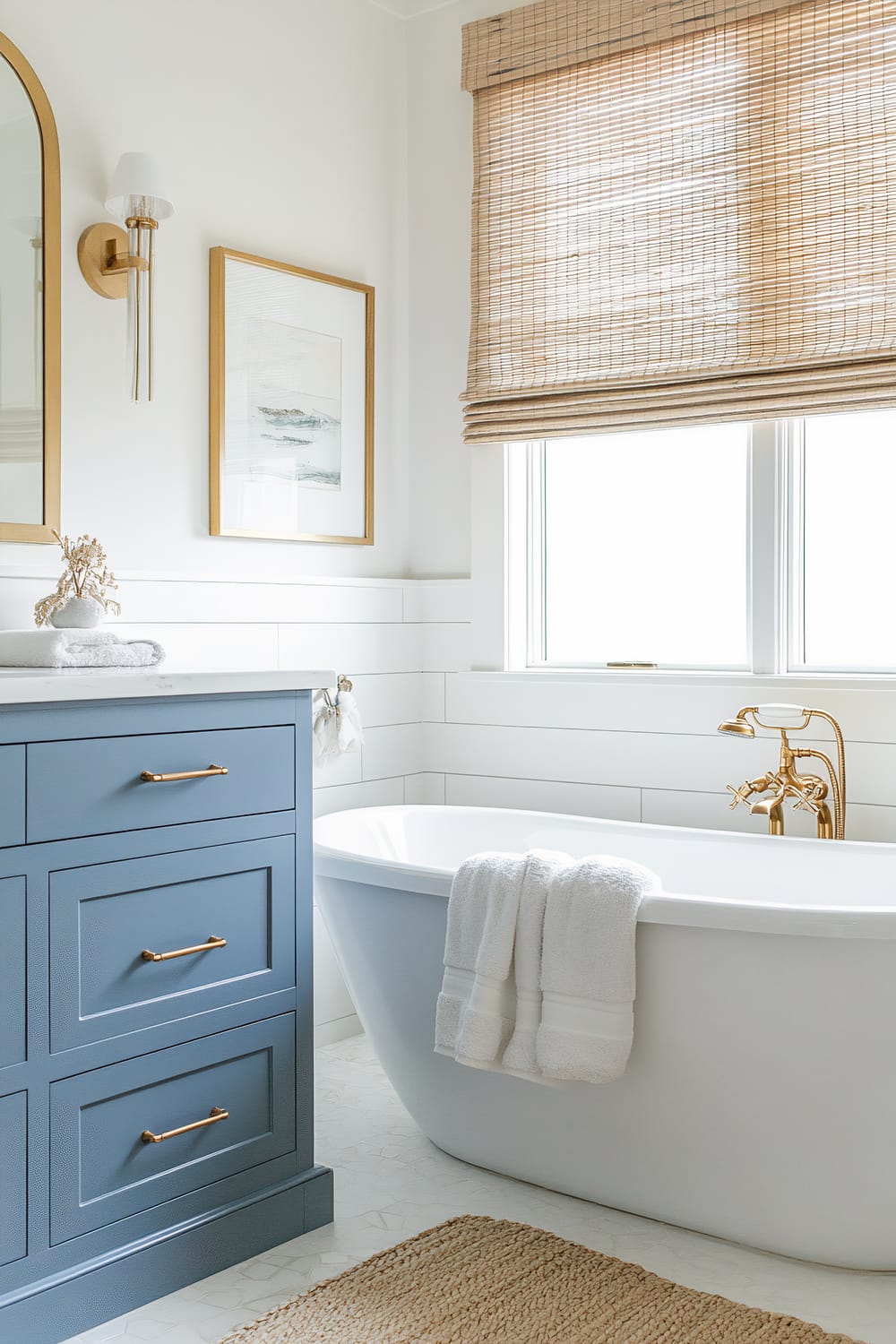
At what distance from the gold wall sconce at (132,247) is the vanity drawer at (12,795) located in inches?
47.3

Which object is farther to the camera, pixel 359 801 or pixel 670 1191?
pixel 359 801

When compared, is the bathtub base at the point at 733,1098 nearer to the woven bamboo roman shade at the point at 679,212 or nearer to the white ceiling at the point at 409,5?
the woven bamboo roman shade at the point at 679,212

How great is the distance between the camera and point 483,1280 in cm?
209

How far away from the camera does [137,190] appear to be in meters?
2.59

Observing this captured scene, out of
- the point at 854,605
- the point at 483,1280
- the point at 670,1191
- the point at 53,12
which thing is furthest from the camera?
the point at 854,605

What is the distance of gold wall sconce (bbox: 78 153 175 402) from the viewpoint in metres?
2.60

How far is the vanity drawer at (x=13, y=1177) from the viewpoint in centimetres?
179

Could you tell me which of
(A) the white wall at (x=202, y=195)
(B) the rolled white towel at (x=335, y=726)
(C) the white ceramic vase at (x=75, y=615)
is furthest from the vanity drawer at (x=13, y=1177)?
(B) the rolled white towel at (x=335, y=726)

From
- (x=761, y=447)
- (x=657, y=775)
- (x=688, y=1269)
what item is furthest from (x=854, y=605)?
(x=688, y=1269)

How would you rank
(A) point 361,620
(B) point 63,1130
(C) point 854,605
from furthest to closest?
(A) point 361,620 → (C) point 854,605 → (B) point 63,1130

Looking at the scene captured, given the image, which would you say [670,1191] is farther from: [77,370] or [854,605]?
[77,370]

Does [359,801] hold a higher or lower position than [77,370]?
lower

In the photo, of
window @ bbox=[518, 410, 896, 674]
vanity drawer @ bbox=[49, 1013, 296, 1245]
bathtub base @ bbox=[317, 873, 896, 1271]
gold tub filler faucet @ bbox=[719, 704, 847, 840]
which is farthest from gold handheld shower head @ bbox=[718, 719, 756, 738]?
vanity drawer @ bbox=[49, 1013, 296, 1245]

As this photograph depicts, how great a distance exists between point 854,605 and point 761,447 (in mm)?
437
